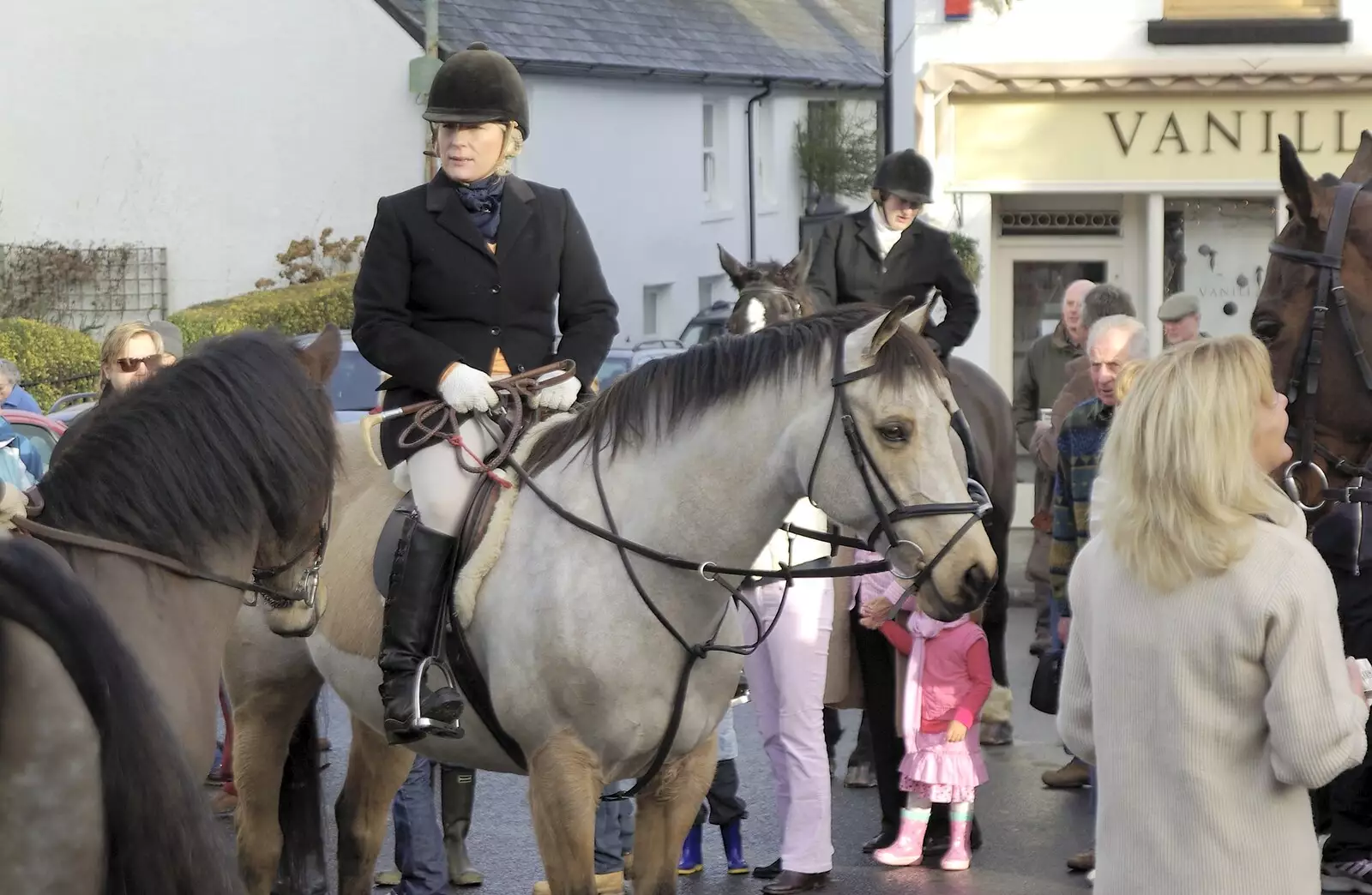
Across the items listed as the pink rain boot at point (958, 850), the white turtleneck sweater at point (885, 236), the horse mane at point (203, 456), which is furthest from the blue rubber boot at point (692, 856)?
the horse mane at point (203, 456)

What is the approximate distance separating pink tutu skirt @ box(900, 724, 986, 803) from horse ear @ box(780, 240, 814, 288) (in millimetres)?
2152

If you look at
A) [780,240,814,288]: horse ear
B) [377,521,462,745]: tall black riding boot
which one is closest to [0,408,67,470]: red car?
[780,240,814,288]: horse ear

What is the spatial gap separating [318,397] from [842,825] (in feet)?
14.5

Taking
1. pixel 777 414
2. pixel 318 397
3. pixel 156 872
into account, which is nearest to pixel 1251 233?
pixel 777 414

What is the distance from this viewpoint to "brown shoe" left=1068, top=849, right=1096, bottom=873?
24.0 feet

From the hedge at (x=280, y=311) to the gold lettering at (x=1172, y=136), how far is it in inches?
417

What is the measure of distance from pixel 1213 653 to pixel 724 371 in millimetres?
1812

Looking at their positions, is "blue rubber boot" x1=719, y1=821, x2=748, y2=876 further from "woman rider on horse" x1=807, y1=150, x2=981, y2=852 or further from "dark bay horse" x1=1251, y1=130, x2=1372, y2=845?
"dark bay horse" x1=1251, y1=130, x2=1372, y2=845

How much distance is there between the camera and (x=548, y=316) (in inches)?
236

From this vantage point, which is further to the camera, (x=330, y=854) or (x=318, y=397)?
(x=330, y=854)

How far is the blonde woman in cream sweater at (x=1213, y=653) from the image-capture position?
12.4ft

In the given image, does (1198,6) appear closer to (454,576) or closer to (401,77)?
(454,576)

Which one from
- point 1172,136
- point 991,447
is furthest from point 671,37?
point 991,447

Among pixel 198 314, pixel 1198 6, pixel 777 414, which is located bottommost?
pixel 777 414
